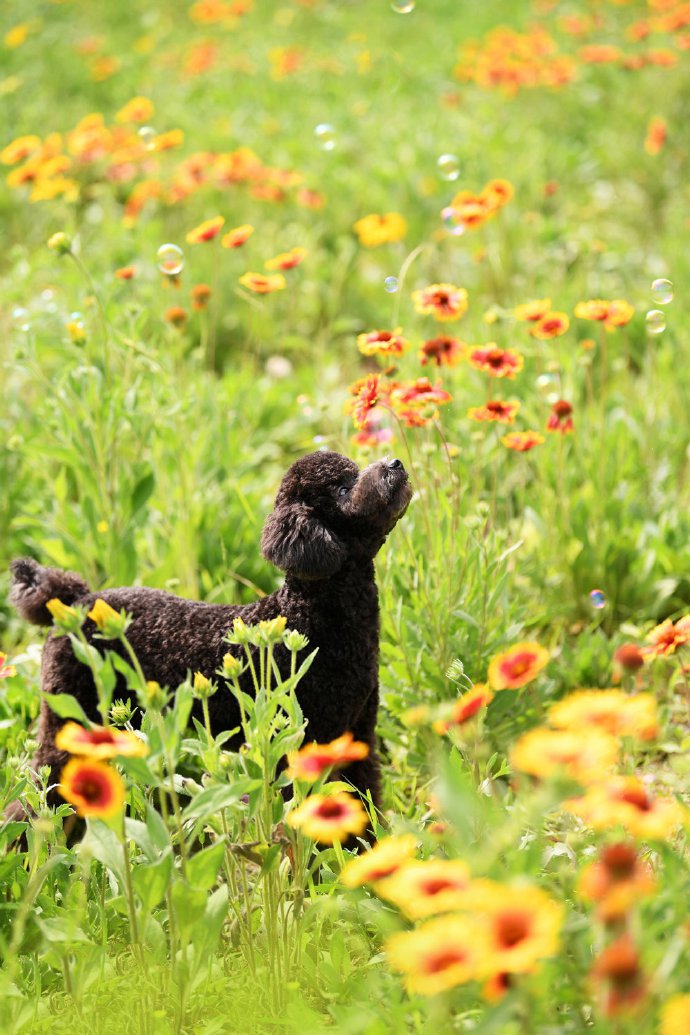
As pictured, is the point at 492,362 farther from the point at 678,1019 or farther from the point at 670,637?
the point at 678,1019

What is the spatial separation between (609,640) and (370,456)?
888 mm

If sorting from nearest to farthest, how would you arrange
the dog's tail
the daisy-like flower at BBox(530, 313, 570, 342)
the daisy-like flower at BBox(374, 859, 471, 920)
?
the daisy-like flower at BBox(374, 859, 471, 920)
the dog's tail
the daisy-like flower at BBox(530, 313, 570, 342)

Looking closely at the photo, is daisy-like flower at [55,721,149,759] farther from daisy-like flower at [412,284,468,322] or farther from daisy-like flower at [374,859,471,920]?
daisy-like flower at [412,284,468,322]

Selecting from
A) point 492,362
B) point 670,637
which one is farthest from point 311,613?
point 492,362

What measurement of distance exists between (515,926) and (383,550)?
1647 mm

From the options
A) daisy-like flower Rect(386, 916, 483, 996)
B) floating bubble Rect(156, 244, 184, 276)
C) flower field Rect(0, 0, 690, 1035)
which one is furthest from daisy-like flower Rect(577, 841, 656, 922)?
floating bubble Rect(156, 244, 184, 276)

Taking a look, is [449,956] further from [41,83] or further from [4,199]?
[41,83]

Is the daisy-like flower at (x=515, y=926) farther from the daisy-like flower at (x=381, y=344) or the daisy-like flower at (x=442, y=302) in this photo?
the daisy-like flower at (x=442, y=302)

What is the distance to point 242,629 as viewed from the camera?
5.38 feet

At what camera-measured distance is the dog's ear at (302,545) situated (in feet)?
6.55

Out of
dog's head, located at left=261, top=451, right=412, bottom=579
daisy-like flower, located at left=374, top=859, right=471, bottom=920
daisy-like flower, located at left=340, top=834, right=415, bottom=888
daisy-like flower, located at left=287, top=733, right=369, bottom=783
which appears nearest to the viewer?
daisy-like flower, located at left=374, top=859, right=471, bottom=920

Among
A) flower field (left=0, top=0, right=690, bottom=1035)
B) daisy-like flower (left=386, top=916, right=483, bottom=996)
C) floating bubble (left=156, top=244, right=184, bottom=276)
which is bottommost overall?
flower field (left=0, top=0, right=690, bottom=1035)

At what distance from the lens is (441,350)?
2748mm

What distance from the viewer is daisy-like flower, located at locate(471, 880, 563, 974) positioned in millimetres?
967
